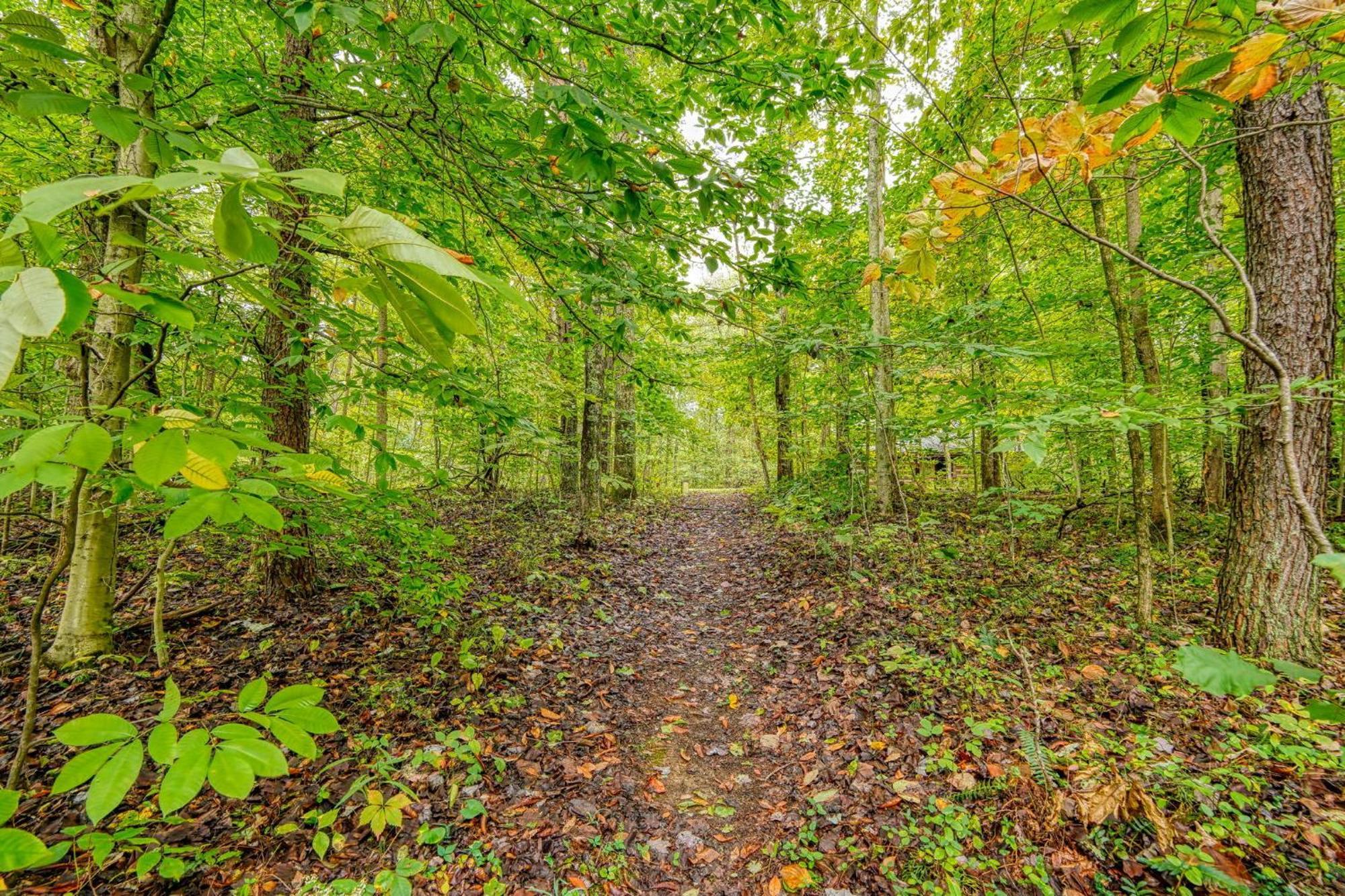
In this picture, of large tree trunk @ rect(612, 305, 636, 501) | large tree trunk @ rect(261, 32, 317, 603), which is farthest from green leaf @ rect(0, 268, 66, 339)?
large tree trunk @ rect(612, 305, 636, 501)

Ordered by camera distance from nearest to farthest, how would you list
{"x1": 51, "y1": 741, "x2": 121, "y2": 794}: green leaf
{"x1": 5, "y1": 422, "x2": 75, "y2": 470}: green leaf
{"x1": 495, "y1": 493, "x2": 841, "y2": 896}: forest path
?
{"x1": 5, "y1": 422, "x2": 75, "y2": 470}: green leaf → {"x1": 51, "y1": 741, "x2": 121, "y2": 794}: green leaf → {"x1": 495, "y1": 493, "x2": 841, "y2": 896}: forest path

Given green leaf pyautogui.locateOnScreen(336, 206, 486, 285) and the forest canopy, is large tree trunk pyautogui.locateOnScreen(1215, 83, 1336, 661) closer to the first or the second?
the forest canopy

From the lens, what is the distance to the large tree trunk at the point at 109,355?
208cm

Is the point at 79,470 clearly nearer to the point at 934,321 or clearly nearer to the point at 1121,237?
the point at 934,321

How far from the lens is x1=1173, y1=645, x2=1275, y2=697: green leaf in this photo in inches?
34.7

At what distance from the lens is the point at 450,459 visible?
936 centimetres

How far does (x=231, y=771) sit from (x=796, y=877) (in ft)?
8.82

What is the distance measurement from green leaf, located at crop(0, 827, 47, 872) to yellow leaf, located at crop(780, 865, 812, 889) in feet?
9.34

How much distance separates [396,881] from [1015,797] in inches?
129

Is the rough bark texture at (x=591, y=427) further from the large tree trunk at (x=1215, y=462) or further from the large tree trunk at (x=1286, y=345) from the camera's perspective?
the large tree trunk at (x=1215, y=462)

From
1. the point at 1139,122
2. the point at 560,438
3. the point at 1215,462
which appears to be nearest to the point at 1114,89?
the point at 1139,122

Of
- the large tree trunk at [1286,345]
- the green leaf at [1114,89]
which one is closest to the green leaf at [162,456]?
the green leaf at [1114,89]

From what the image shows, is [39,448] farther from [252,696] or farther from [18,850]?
[18,850]

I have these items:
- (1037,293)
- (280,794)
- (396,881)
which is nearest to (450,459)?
(280,794)
